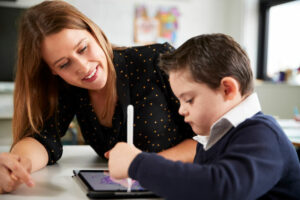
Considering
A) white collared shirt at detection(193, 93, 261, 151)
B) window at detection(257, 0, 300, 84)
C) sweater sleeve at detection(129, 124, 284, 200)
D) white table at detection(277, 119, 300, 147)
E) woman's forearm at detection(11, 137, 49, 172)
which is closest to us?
sweater sleeve at detection(129, 124, 284, 200)

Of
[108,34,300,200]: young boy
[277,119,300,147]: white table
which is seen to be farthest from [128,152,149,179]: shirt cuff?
[277,119,300,147]: white table

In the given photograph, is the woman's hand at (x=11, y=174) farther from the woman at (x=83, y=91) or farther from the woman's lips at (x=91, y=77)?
the woman's lips at (x=91, y=77)

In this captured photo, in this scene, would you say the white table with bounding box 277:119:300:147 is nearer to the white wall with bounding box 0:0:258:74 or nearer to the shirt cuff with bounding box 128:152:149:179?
the shirt cuff with bounding box 128:152:149:179

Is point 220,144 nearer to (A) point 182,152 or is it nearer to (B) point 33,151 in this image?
(A) point 182,152

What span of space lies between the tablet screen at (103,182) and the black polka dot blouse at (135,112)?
0.75 ft

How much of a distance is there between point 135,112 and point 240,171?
61 cm

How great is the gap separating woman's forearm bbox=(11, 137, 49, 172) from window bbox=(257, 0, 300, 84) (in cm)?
317

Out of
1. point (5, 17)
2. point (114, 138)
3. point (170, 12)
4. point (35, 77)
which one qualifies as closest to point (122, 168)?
point (114, 138)

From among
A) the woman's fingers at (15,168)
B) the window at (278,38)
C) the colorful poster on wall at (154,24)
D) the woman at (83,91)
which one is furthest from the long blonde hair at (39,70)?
the colorful poster on wall at (154,24)

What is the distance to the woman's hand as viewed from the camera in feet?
2.66

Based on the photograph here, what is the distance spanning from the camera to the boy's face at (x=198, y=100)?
2.38 ft

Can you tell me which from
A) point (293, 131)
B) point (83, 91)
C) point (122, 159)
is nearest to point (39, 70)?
point (83, 91)

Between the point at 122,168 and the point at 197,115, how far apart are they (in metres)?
0.19

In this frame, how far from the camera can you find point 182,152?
1057 millimetres
